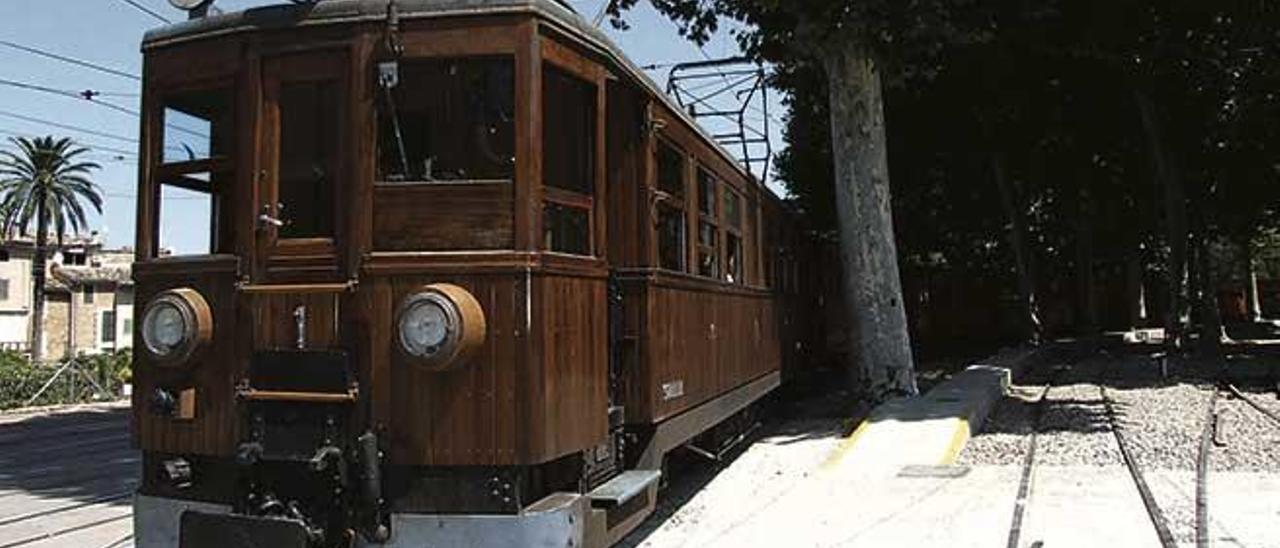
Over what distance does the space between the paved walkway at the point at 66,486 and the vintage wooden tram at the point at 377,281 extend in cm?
333

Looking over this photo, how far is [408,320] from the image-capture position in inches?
198

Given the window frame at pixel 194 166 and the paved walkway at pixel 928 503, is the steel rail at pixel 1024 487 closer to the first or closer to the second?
the paved walkway at pixel 928 503

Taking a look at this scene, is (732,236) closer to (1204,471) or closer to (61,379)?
(1204,471)

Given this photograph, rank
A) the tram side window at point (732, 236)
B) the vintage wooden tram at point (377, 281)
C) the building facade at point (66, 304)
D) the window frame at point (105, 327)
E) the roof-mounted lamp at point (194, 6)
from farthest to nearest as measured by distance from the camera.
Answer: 1. the window frame at point (105, 327)
2. the building facade at point (66, 304)
3. the tram side window at point (732, 236)
4. the roof-mounted lamp at point (194, 6)
5. the vintage wooden tram at point (377, 281)

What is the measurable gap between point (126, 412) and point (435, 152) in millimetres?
23119

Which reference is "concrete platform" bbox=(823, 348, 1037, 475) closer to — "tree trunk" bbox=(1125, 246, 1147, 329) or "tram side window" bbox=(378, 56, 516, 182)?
"tram side window" bbox=(378, 56, 516, 182)

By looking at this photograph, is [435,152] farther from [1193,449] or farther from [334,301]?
[1193,449]

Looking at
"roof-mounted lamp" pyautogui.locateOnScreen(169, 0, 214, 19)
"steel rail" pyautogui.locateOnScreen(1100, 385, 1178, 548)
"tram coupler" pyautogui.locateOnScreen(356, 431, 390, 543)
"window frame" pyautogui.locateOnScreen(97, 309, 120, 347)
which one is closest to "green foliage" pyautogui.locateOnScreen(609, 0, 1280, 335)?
"steel rail" pyautogui.locateOnScreen(1100, 385, 1178, 548)

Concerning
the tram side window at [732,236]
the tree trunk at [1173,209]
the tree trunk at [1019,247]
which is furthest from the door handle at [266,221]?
the tree trunk at [1019,247]

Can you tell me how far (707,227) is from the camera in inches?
345

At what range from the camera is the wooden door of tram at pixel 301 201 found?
529 centimetres

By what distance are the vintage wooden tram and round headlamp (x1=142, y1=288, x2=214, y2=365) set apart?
1cm

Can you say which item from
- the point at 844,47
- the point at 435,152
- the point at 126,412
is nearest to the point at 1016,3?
the point at 844,47

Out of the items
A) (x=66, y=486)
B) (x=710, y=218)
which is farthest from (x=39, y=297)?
(x=710, y=218)
